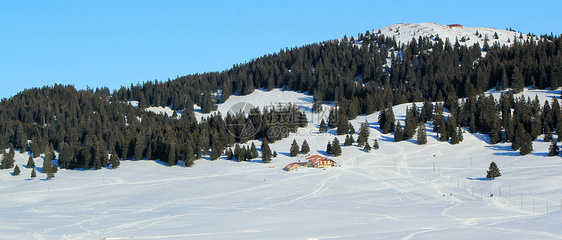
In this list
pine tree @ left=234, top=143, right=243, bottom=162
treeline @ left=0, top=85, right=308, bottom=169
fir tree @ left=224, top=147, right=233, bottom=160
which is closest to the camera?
pine tree @ left=234, top=143, right=243, bottom=162

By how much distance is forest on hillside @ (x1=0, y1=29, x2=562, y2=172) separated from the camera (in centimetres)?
7750

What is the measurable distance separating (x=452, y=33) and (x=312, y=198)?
5939 inches

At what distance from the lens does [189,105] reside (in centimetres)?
13075

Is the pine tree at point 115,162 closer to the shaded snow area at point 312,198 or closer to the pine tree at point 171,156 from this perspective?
the shaded snow area at point 312,198

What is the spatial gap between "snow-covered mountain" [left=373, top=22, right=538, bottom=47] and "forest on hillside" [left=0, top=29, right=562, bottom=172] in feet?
28.9

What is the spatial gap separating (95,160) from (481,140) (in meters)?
59.1

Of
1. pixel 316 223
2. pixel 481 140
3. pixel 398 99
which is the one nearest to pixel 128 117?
pixel 398 99

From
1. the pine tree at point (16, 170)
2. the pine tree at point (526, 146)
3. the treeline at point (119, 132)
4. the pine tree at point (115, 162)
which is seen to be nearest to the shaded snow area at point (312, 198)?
the pine tree at point (526, 146)

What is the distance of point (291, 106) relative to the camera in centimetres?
10700

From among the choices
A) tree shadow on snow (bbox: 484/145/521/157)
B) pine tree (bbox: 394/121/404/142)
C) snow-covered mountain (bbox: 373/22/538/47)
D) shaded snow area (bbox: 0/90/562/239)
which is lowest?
shaded snow area (bbox: 0/90/562/239)

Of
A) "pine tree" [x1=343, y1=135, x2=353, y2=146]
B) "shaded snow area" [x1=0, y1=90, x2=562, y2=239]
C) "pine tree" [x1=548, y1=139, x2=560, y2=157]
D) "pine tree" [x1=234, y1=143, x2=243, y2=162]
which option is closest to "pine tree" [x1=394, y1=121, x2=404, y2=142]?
"shaded snow area" [x1=0, y1=90, x2=562, y2=239]

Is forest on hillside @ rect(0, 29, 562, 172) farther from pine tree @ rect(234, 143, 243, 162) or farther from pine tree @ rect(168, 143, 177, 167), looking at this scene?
pine tree @ rect(234, 143, 243, 162)

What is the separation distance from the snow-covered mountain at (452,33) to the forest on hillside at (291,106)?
28.9 ft

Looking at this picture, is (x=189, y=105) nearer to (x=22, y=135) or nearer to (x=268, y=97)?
(x=268, y=97)
